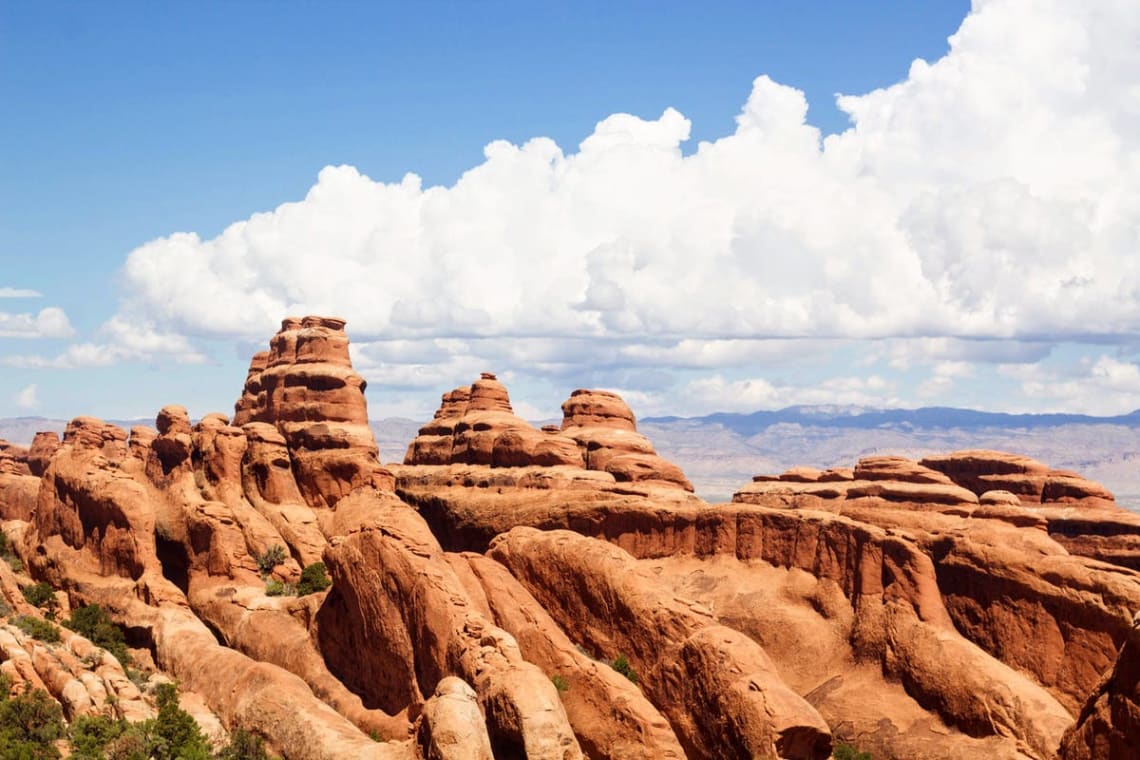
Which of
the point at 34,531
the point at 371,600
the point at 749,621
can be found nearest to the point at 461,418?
the point at 34,531

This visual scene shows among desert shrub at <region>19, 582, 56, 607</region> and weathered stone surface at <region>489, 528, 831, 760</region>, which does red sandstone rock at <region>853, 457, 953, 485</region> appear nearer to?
weathered stone surface at <region>489, 528, 831, 760</region>

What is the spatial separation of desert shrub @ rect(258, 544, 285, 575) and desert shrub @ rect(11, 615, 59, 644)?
1310 cm

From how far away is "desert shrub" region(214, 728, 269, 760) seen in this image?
155ft

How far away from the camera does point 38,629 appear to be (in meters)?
58.8

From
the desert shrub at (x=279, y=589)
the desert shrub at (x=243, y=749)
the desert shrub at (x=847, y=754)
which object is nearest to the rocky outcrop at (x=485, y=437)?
the desert shrub at (x=279, y=589)

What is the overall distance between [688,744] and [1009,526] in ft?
92.3

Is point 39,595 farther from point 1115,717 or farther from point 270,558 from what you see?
point 1115,717

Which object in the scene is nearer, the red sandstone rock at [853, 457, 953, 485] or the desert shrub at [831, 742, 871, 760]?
Answer: the desert shrub at [831, 742, 871, 760]

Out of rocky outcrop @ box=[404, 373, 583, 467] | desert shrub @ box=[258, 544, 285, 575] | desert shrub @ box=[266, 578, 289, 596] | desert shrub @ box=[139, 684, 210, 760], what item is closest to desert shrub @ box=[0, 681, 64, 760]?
desert shrub @ box=[139, 684, 210, 760]

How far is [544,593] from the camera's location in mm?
58438

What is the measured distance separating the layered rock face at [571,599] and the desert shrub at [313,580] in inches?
23.5

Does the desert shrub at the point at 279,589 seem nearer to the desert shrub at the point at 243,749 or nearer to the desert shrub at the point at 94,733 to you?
the desert shrub at the point at 243,749

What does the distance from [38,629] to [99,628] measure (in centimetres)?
575

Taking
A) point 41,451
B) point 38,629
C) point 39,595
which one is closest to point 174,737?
point 38,629
